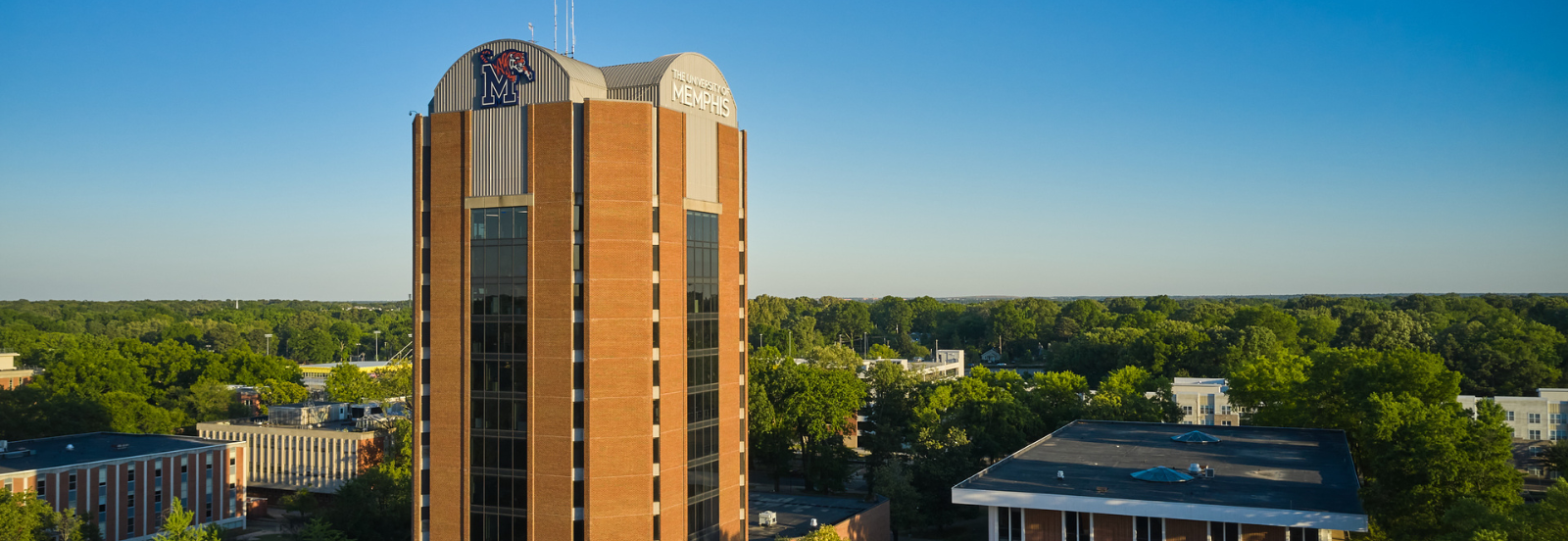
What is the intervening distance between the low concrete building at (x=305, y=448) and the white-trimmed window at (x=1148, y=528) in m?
65.6

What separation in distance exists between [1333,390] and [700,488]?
51.9 metres

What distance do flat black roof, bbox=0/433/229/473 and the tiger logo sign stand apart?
2005 inches

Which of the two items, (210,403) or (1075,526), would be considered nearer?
(1075,526)

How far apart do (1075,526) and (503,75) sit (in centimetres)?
3323

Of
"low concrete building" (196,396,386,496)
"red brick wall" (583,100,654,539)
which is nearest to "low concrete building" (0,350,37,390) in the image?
"low concrete building" (196,396,386,496)

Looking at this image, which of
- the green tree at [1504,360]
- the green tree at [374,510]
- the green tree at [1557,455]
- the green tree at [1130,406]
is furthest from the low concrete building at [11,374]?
the green tree at [1504,360]

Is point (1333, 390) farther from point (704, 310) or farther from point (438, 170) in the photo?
point (438, 170)

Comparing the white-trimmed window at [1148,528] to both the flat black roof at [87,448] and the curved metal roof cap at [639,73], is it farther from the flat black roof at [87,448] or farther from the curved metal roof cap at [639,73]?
the flat black roof at [87,448]

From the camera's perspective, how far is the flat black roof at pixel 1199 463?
43469mm

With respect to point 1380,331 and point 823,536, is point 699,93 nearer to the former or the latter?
point 823,536

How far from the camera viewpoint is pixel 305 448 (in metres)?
88.6

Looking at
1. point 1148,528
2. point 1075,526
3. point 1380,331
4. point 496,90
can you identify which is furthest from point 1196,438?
point 1380,331

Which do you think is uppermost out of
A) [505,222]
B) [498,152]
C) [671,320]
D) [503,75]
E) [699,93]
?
[503,75]

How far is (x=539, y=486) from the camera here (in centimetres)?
4241
